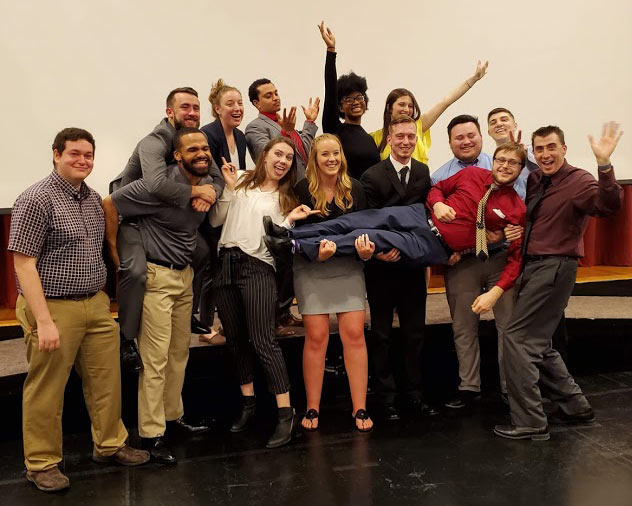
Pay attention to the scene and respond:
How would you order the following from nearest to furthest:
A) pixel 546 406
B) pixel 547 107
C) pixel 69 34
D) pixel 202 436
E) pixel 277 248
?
pixel 277 248
pixel 202 436
pixel 546 406
pixel 69 34
pixel 547 107

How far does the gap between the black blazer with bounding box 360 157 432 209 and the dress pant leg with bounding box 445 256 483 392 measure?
41 cm

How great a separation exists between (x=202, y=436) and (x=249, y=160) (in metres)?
1.85

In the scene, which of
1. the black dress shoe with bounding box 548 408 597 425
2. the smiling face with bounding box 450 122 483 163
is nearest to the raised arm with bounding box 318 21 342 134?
the smiling face with bounding box 450 122 483 163

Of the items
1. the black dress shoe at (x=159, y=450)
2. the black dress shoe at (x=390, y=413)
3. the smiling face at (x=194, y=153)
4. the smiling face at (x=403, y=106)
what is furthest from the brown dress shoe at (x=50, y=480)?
the smiling face at (x=403, y=106)

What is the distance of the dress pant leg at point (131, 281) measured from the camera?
2.59m

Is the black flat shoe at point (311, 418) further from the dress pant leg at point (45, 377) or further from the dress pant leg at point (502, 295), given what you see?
the dress pant leg at point (45, 377)

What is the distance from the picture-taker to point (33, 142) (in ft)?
12.9

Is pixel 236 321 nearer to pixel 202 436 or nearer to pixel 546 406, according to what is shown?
pixel 202 436

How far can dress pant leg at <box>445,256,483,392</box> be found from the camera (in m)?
3.04

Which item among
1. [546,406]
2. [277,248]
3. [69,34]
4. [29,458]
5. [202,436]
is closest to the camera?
[29,458]

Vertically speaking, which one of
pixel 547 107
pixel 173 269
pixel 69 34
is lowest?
pixel 173 269

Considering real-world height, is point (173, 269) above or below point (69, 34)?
below

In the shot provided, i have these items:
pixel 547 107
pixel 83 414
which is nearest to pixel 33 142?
pixel 83 414

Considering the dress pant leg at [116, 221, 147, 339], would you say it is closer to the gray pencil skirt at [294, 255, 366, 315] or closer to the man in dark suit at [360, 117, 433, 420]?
the gray pencil skirt at [294, 255, 366, 315]
